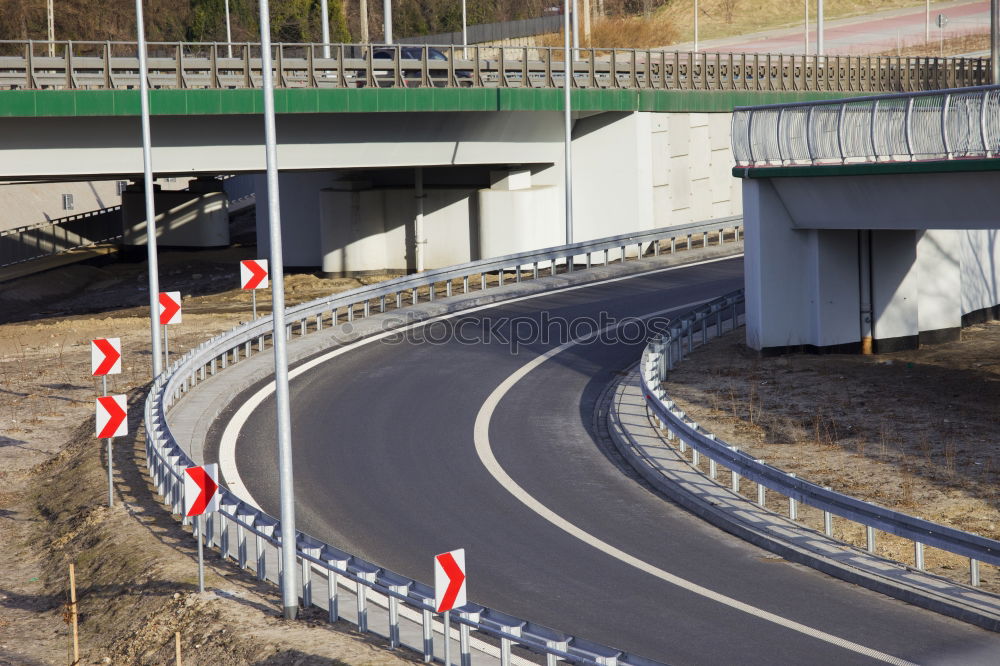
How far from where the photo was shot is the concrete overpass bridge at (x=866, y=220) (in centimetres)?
2061

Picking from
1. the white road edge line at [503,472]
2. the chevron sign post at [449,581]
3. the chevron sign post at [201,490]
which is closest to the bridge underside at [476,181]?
the white road edge line at [503,472]

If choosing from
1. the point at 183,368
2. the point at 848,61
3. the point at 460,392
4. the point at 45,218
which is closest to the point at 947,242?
the point at 460,392

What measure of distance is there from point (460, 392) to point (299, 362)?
399 cm

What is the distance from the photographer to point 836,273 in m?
24.3

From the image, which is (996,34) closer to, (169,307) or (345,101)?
(345,101)

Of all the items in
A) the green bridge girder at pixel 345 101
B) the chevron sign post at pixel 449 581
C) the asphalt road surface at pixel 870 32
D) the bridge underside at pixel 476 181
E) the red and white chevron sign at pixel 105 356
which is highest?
the asphalt road surface at pixel 870 32

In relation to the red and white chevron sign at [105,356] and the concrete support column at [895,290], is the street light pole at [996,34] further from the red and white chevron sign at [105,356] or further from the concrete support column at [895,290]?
the red and white chevron sign at [105,356]

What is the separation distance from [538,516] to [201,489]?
414cm

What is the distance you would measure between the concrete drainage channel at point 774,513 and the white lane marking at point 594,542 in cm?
135

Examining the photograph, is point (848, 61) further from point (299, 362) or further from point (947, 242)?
point (299, 362)

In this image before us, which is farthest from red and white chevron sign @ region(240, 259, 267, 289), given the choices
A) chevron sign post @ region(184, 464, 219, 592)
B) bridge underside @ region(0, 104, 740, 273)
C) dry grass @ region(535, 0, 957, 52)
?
dry grass @ region(535, 0, 957, 52)

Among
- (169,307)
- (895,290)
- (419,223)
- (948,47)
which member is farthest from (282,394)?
(948,47)

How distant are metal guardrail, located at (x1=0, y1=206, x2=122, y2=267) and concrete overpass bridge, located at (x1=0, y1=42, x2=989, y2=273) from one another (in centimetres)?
1559

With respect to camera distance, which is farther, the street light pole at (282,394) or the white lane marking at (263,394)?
the white lane marking at (263,394)
